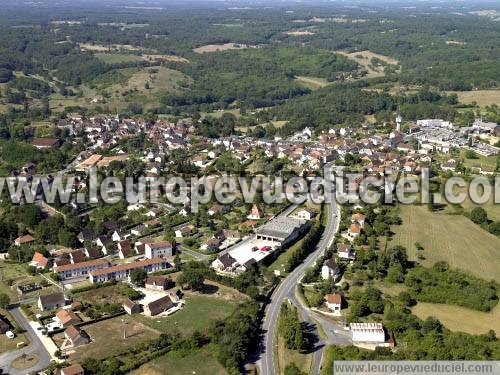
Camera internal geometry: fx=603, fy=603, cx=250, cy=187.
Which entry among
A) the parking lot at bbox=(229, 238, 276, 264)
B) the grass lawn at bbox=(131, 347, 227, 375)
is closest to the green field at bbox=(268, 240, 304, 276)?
the parking lot at bbox=(229, 238, 276, 264)

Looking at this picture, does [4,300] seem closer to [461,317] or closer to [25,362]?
[25,362]

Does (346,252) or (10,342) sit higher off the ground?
(346,252)

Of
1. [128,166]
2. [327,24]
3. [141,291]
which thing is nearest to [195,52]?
[327,24]

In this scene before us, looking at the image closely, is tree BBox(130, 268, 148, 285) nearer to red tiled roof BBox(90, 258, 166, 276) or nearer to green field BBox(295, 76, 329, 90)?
red tiled roof BBox(90, 258, 166, 276)

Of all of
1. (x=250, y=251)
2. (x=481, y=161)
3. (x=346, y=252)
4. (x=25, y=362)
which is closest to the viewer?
(x=25, y=362)

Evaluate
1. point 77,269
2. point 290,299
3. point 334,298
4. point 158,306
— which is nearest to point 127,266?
point 77,269

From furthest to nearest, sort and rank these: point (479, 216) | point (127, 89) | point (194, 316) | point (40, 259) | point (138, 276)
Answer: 1. point (127, 89)
2. point (479, 216)
3. point (40, 259)
4. point (138, 276)
5. point (194, 316)

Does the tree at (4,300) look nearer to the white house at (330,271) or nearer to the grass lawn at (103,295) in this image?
the grass lawn at (103,295)
